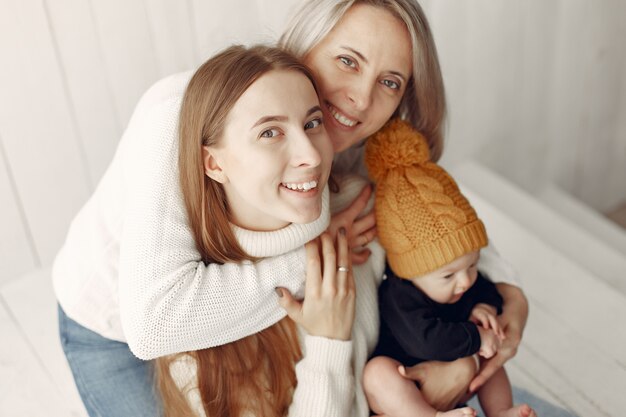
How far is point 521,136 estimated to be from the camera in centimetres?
306

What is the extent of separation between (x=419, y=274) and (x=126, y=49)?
1003mm

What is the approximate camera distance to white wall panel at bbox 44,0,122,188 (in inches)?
76.3

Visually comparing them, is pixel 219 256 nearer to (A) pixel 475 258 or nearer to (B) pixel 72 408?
(A) pixel 475 258

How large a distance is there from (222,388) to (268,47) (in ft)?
1.97

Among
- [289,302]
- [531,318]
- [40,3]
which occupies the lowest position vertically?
[531,318]

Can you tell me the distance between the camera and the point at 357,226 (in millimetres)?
1572

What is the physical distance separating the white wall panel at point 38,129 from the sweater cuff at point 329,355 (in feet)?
3.20

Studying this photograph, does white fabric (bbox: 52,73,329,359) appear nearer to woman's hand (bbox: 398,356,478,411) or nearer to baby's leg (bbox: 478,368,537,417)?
woman's hand (bbox: 398,356,478,411)

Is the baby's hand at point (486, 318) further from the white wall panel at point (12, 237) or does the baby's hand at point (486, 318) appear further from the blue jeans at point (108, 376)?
the white wall panel at point (12, 237)

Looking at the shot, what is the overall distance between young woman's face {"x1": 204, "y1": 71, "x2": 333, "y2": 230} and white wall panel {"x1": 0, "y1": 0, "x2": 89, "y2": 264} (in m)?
0.77

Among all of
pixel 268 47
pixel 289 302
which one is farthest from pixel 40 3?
pixel 289 302

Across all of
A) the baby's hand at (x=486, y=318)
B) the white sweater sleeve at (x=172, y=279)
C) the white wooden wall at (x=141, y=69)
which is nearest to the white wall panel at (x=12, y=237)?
the white wooden wall at (x=141, y=69)

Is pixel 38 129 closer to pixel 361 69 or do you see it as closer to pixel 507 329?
pixel 361 69

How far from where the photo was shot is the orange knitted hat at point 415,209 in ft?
Result: 4.75
